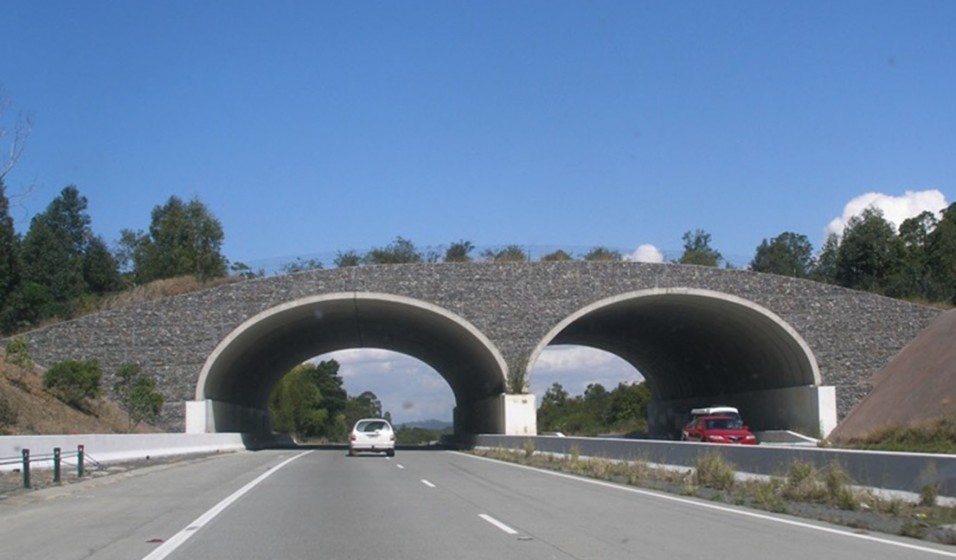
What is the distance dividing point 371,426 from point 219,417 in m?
14.3

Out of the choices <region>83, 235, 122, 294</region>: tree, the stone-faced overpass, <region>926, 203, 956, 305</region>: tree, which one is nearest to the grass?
the stone-faced overpass

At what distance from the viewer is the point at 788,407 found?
174 feet

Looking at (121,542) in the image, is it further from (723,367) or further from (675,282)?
(723,367)

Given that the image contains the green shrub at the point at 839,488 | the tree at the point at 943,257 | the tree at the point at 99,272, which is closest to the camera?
the green shrub at the point at 839,488

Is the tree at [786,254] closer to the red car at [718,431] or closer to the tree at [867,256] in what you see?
the tree at [867,256]

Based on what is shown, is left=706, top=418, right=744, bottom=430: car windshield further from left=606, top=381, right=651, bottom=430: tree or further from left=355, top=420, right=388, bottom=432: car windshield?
left=606, top=381, right=651, bottom=430: tree

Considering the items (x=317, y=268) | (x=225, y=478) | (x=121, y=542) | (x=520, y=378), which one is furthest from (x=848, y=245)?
(x=121, y=542)

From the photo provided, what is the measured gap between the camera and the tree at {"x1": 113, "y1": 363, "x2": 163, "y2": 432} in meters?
48.5

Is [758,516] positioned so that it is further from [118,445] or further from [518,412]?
[518,412]

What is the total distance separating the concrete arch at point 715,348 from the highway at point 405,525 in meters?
28.2

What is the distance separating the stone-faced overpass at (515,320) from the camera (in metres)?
51.1

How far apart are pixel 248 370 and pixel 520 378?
58.3 ft

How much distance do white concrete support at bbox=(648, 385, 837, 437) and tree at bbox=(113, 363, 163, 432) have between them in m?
28.9

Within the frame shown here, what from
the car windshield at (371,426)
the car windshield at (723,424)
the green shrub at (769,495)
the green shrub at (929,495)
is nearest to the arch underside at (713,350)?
the car windshield at (723,424)
